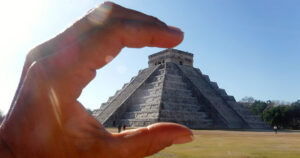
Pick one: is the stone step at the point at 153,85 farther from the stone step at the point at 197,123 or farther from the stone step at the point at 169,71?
the stone step at the point at 197,123

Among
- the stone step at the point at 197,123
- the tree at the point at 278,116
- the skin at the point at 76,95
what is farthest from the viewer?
the tree at the point at 278,116

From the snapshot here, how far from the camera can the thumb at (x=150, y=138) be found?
3.53 ft

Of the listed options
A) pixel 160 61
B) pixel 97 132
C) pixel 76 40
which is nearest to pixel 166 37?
pixel 76 40

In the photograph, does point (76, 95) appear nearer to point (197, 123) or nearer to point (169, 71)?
point (197, 123)

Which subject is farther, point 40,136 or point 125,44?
point 125,44

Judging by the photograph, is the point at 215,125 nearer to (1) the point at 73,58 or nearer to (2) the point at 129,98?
(2) the point at 129,98

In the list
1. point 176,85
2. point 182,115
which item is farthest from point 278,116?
point 182,115

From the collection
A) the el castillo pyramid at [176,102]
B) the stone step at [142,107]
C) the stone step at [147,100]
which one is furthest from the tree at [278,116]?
the stone step at [142,107]

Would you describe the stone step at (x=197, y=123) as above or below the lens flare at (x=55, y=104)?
below

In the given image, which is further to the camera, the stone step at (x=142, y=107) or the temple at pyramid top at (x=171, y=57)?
the temple at pyramid top at (x=171, y=57)

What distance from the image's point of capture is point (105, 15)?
1.02 meters

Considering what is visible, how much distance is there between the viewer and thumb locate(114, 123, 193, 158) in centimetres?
108

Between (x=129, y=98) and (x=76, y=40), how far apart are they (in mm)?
29818

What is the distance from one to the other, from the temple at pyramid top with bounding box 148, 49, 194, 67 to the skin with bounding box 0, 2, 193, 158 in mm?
34578
